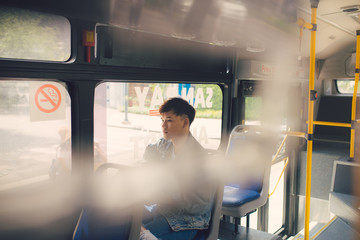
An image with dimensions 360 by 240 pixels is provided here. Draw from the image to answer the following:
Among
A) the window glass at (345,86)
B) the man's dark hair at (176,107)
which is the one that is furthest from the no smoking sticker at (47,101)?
the window glass at (345,86)

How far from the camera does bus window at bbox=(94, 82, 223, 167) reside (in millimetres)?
2189

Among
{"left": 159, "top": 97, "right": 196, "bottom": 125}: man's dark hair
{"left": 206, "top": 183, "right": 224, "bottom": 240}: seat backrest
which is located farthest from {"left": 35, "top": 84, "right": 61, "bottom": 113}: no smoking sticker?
{"left": 206, "top": 183, "right": 224, "bottom": 240}: seat backrest

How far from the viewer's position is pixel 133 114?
2.46 metres

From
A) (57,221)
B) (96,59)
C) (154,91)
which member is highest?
(96,59)

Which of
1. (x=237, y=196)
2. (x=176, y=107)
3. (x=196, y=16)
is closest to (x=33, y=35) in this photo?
(x=196, y=16)

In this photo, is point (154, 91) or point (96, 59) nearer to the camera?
point (96, 59)

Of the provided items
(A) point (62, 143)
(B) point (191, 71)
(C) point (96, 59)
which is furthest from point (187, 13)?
(B) point (191, 71)

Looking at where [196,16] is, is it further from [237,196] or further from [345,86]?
[345,86]

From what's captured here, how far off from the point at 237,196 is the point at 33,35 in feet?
6.11

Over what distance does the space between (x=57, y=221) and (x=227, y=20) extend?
4.81 feet

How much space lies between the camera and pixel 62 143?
2.00 m

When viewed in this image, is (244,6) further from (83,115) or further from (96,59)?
(83,115)

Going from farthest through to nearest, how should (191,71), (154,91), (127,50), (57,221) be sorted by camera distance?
(191,71) → (154,91) → (127,50) → (57,221)

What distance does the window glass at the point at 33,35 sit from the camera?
169 centimetres
